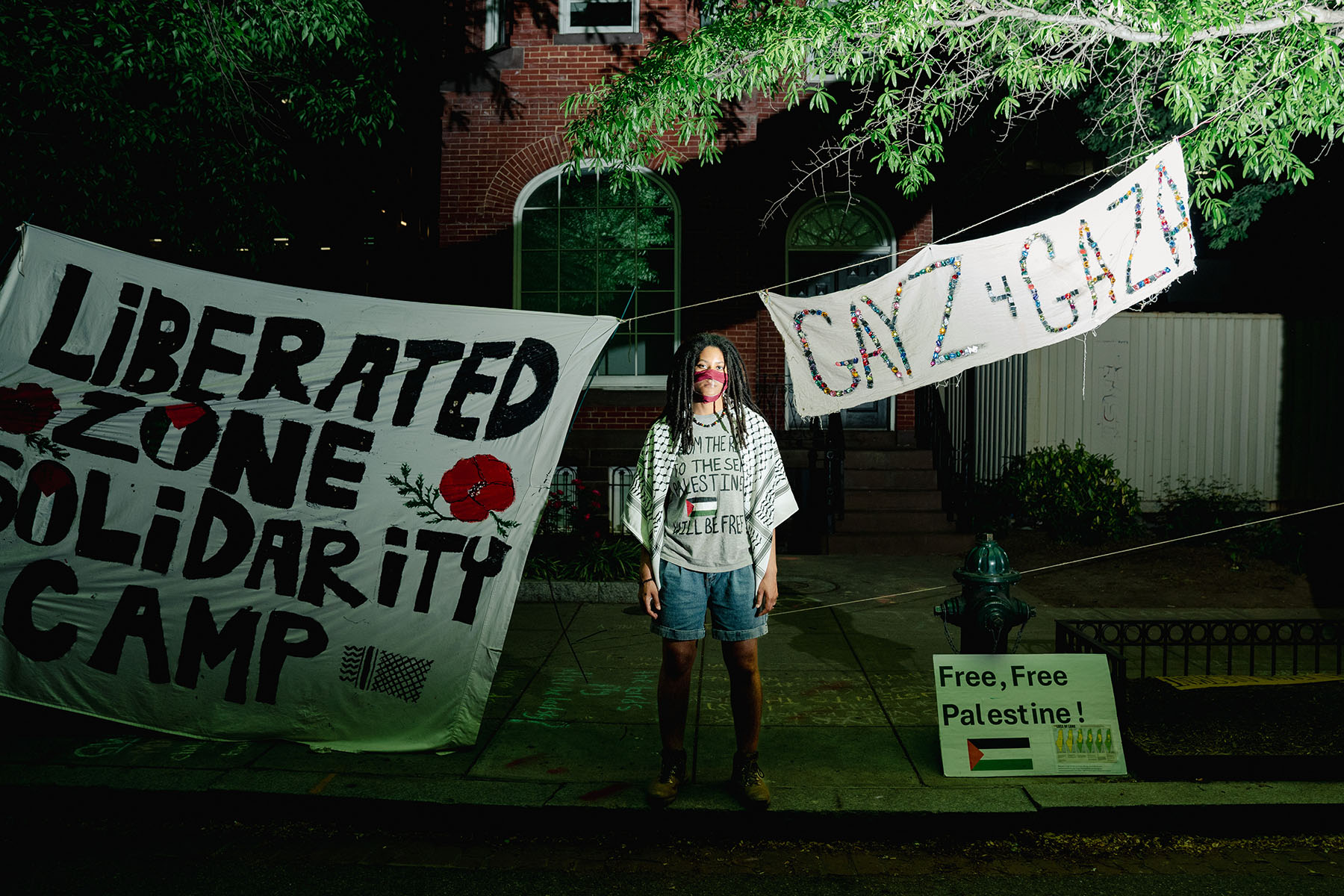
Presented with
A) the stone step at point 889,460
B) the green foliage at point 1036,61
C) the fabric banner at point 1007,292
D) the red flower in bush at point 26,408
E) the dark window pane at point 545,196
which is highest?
the dark window pane at point 545,196

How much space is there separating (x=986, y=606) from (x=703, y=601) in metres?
1.38

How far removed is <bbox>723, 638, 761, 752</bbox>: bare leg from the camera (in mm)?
4098

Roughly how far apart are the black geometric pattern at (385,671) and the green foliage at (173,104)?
5173 mm

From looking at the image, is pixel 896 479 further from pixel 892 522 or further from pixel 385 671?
pixel 385 671

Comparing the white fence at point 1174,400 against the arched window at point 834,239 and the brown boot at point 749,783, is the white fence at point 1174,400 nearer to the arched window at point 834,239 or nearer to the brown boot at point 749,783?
the arched window at point 834,239

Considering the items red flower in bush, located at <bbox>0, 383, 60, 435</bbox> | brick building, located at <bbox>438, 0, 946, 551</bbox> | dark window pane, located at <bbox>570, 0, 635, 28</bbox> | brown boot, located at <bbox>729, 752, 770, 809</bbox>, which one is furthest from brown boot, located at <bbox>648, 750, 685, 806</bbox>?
dark window pane, located at <bbox>570, 0, 635, 28</bbox>

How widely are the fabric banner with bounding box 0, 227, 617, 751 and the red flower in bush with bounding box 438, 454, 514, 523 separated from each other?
0.03ft

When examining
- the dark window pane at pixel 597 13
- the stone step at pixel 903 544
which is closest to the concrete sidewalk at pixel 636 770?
the stone step at pixel 903 544

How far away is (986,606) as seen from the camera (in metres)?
4.50

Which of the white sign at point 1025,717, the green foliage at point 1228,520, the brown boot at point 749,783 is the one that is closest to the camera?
the brown boot at point 749,783

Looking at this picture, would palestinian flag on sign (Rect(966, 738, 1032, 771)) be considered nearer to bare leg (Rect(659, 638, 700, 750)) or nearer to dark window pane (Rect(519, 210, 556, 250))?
bare leg (Rect(659, 638, 700, 750))

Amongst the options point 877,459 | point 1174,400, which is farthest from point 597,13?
point 1174,400

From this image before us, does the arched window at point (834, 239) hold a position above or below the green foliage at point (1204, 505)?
above

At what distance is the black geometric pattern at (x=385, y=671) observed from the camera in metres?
4.53
